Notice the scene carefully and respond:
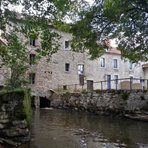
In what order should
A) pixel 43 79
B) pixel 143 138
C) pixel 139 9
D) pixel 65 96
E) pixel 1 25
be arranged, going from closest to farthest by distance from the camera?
pixel 1 25 → pixel 143 138 → pixel 139 9 → pixel 65 96 → pixel 43 79

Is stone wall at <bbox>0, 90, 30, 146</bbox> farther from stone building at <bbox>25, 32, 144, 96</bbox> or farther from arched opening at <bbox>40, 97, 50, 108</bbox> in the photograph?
arched opening at <bbox>40, 97, 50, 108</bbox>

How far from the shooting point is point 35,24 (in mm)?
10141

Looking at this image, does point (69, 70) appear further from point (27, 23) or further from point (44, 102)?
point (27, 23)

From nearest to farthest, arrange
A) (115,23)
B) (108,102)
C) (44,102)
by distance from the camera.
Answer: (115,23)
(108,102)
(44,102)

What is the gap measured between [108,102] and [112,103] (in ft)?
2.27

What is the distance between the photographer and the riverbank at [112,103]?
23641mm

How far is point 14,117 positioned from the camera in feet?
35.7

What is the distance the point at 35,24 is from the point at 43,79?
111 ft

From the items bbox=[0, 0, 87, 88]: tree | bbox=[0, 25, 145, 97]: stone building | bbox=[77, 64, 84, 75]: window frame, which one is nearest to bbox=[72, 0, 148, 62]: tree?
bbox=[0, 0, 87, 88]: tree

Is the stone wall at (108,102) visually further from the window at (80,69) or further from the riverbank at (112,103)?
the window at (80,69)

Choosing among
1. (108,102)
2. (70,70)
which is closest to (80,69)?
(70,70)

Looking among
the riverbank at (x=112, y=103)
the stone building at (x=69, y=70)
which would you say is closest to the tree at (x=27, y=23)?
the riverbank at (x=112, y=103)

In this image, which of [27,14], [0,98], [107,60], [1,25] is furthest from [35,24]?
[107,60]

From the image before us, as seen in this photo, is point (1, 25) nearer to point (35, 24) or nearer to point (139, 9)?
point (35, 24)
